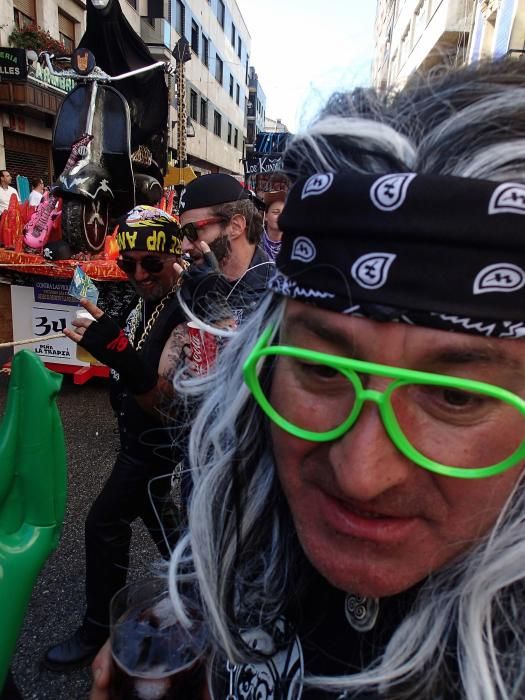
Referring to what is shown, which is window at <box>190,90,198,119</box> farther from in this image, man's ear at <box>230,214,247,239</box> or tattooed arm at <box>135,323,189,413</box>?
tattooed arm at <box>135,323,189,413</box>

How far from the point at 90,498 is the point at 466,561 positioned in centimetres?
287

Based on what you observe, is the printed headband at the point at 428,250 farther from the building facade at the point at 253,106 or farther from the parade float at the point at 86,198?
the building facade at the point at 253,106

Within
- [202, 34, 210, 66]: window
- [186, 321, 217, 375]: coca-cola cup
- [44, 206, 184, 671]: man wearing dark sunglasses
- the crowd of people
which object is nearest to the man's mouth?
the crowd of people

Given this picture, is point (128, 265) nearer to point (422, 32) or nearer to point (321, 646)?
point (321, 646)

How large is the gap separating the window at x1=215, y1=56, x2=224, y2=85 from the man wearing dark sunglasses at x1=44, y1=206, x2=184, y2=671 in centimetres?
3542

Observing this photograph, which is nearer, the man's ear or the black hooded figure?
the man's ear

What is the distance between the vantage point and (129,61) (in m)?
6.10

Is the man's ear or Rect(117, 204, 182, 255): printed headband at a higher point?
the man's ear

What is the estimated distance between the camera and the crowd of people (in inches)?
22.1

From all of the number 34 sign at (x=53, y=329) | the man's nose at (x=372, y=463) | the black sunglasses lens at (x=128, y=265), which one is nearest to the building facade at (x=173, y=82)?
the number 34 sign at (x=53, y=329)

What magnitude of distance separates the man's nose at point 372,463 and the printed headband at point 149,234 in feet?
6.34

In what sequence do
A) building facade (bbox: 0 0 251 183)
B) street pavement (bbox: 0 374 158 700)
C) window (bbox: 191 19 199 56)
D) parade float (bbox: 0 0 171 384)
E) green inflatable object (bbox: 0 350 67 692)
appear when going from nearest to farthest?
green inflatable object (bbox: 0 350 67 692)
street pavement (bbox: 0 374 158 700)
parade float (bbox: 0 0 171 384)
building facade (bbox: 0 0 251 183)
window (bbox: 191 19 199 56)

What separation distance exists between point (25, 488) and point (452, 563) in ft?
3.56

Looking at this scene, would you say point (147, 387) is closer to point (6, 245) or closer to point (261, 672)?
point (261, 672)
